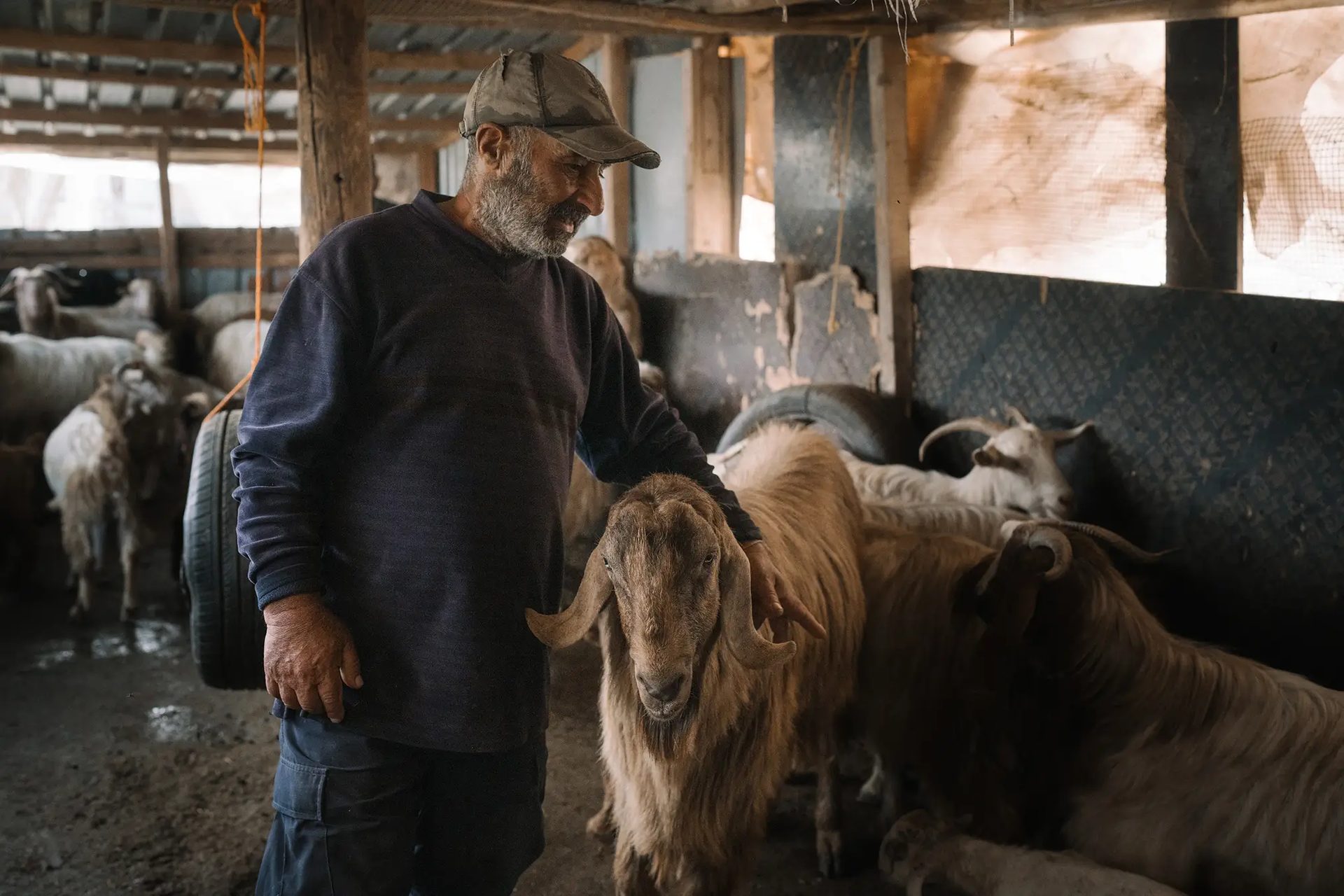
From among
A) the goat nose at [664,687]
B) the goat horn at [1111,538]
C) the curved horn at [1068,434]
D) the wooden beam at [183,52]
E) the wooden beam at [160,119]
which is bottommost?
the goat nose at [664,687]

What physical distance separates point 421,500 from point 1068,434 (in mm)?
3974

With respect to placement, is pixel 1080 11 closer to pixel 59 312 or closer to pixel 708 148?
pixel 708 148

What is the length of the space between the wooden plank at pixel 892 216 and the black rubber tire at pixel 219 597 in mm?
4140

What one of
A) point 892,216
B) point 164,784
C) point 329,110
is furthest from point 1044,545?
point 164,784

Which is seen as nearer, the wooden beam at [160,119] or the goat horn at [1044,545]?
the goat horn at [1044,545]

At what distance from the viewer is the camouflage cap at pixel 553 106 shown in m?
2.49

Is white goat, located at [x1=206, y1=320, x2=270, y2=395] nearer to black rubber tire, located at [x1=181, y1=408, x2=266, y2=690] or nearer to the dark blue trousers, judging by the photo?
black rubber tire, located at [x1=181, y1=408, x2=266, y2=690]

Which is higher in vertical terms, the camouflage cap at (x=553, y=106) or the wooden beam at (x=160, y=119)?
the wooden beam at (x=160, y=119)

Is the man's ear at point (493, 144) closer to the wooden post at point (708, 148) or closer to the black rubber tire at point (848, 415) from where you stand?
the black rubber tire at point (848, 415)

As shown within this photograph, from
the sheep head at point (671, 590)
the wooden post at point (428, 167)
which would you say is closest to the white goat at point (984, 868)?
the sheep head at point (671, 590)

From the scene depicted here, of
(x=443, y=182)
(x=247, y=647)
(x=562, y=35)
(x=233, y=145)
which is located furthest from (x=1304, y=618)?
(x=233, y=145)

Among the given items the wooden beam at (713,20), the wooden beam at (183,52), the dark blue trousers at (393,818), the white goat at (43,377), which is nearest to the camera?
the dark blue trousers at (393,818)

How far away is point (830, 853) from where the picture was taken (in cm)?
424

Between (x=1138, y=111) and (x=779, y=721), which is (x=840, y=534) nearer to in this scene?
(x=779, y=721)
